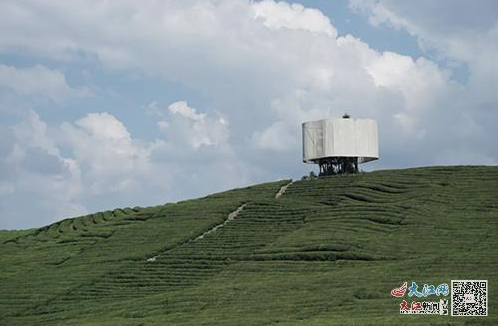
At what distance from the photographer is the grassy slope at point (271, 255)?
161ft

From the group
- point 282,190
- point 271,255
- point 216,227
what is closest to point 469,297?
point 271,255

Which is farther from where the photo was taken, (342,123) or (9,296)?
(342,123)

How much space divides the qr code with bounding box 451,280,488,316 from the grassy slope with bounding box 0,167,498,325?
678 mm

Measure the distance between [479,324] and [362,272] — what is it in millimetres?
16166

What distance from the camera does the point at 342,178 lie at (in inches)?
3492

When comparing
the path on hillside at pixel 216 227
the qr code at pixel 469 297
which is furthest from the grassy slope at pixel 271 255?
the qr code at pixel 469 297

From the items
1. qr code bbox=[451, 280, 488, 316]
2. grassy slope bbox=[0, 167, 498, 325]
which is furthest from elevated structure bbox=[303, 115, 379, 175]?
qr code bbox=[451, 280, 488, 316]

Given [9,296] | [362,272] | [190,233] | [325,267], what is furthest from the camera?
[190,233]

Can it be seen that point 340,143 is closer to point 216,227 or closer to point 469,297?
point 216,227

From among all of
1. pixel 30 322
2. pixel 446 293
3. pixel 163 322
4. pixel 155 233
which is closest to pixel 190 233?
pixel 155 233

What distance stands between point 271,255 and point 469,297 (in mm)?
22946

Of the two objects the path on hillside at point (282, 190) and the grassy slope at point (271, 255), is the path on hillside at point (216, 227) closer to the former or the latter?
the grassy slope at point (271, 255)

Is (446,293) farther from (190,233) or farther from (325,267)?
(190,233)

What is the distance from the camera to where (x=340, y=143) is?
92.4 m
